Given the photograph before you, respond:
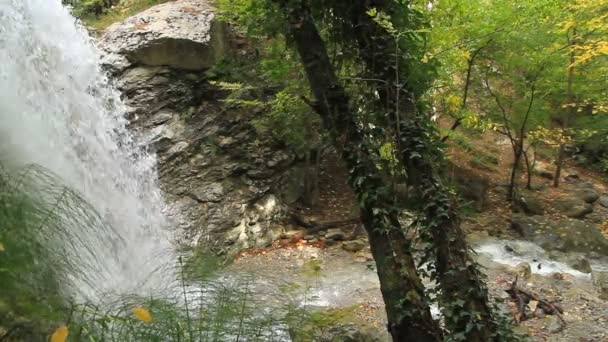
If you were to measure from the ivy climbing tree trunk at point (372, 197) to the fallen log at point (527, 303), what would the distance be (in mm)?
A: 2913

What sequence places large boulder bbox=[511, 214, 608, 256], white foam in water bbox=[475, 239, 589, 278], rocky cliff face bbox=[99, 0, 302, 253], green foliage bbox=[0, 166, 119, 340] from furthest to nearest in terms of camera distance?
large boulder bbox=[511, 214, 608, 256] → rocky cliff face bbox=[99, 0, 302, 253] → white foam in water bbox=[475, 239, 589, 278] → green foliage bbox=[0, 166, 119, 340]

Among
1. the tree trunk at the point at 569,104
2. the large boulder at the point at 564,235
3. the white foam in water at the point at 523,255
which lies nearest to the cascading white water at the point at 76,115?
the white foam in water at the point at 523,255

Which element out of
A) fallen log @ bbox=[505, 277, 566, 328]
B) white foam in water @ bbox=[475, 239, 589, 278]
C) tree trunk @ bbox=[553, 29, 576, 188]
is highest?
tree trunk @ bbox=[553, 29, 576, 188]

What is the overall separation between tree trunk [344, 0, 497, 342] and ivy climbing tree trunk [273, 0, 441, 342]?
196mm

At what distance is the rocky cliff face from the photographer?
25.9 ft

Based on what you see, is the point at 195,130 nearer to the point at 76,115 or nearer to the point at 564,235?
the point at 76,115

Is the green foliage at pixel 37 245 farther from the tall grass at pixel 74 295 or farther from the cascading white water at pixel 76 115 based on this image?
the cascading white water at pixel 76 115

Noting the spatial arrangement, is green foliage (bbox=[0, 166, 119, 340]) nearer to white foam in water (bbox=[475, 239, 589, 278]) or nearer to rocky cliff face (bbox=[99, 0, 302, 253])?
rocky cliff face (bbox=[99, 0, 302, 253])

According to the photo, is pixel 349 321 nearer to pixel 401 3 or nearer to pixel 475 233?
pixel 401 3

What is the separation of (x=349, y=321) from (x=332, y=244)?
2.87 metres

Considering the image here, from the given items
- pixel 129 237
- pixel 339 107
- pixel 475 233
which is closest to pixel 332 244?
pixel 475 233

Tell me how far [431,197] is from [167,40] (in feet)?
20.2

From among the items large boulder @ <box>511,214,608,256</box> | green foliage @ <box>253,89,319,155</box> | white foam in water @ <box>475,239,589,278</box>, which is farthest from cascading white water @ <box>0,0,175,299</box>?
large boulder @ <box>511,214,608,256</box>

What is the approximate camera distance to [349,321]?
5367mm
